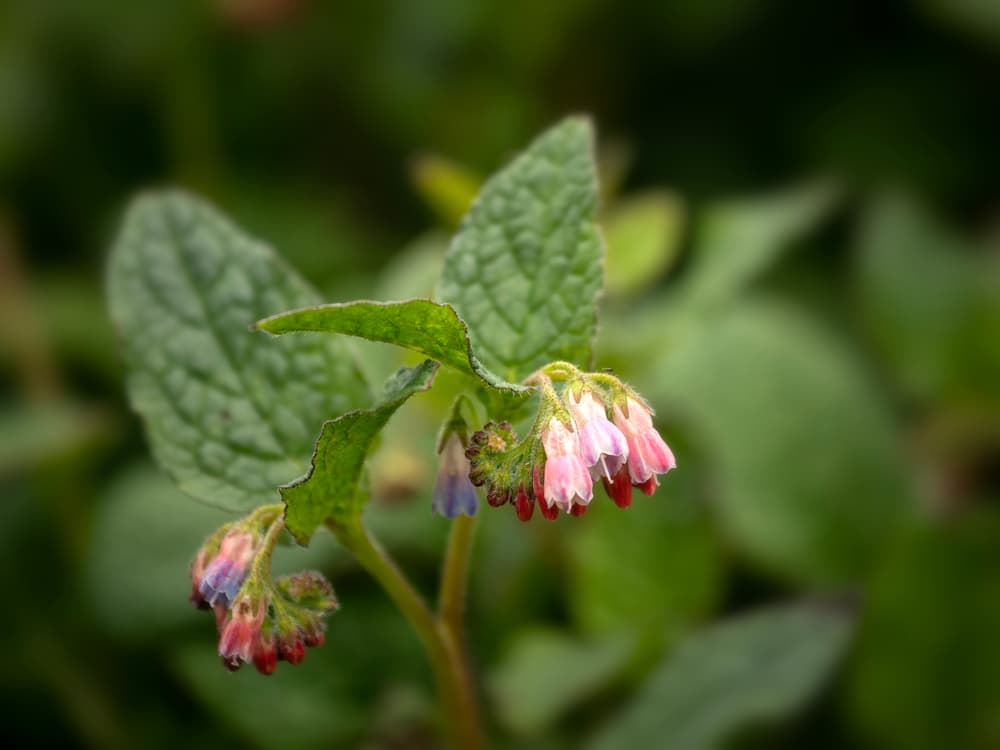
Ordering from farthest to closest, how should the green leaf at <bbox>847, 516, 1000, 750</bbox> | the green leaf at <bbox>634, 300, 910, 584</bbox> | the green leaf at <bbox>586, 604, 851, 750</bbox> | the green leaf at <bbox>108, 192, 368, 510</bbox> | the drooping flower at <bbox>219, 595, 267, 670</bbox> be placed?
the green leaf at <bbox>634, 300, 910, 584</bbox> → the green leaf at <bbox>847, 516, 1000, 750</bbox> → the green leaf at <bbox>586, 604, 851, 750</bbox> → the green leaf at <bbox>108, 192, 368, 510</bbox> → the drooping flower at <bbox>219, 595, 267, 670</bbox>

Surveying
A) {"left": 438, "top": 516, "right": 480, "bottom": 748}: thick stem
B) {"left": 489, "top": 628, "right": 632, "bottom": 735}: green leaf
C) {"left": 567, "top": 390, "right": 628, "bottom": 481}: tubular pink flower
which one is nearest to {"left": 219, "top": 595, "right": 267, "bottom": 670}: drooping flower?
{"left": 438, "top": 516, "right": 480, "bottom": 748}: thick stem

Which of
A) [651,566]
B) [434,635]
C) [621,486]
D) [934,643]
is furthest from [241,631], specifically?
[934,643]

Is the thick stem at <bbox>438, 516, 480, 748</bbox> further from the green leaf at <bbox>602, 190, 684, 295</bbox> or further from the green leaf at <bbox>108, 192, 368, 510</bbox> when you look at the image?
the green leaf at <bbox>602, 190, 684, 295</bbox>

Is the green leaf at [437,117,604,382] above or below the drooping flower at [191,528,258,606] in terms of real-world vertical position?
above

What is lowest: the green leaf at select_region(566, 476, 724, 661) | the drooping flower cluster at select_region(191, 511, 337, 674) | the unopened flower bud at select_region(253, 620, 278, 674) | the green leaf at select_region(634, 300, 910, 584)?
the unopened flower bud at select_region(253, 620, 278, 674)

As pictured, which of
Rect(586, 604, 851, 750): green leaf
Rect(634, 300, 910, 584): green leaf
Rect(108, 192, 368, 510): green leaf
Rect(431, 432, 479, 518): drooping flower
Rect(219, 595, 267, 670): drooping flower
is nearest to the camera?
Rect(219, 595, 267, 670): drooping flower

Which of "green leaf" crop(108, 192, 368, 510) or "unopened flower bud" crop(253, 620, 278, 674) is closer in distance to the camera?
"unopened flower bud" crop(253, 620, 278, 674)
